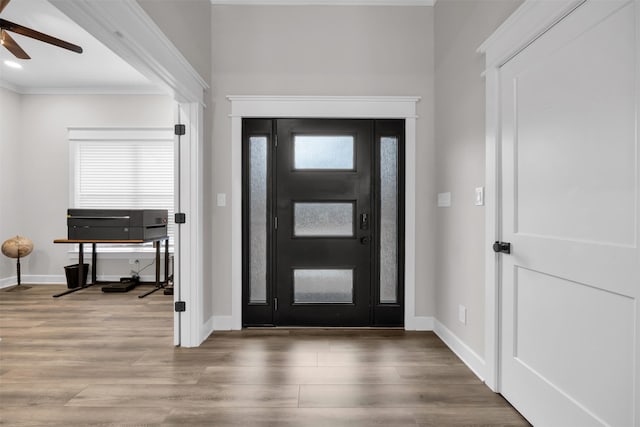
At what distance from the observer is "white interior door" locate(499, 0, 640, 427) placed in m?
1.32

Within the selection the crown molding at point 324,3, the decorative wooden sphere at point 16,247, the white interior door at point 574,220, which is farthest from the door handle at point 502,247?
the decorative wooden sphere at point 16,247

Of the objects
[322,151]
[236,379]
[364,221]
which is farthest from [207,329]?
[322,151]

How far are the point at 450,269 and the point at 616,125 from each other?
69.7 inches

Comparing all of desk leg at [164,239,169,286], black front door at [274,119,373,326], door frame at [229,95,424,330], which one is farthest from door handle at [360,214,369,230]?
desk leg at [164,239,169,286]

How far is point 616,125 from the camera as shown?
1.36 metres

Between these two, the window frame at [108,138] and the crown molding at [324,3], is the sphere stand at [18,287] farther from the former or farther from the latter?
the crown molding at [324,3]

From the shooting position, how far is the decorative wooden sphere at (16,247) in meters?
4.91

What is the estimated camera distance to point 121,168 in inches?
214

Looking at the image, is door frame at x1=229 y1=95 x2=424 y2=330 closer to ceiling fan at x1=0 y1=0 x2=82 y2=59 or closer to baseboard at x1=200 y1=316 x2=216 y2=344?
baseboard at x1=200 y1=316 x2=216 y2=344

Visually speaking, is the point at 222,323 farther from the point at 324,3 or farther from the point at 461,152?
the point at 324,3

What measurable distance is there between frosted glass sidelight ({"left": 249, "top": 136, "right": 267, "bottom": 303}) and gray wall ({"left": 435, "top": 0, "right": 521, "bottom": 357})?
1557mm

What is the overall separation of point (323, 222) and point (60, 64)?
3.91 m

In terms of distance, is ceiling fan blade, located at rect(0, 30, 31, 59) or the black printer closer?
ceiling fan blade, located at rect(0, 30, 31, 59)

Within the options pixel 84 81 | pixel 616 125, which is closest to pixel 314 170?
pixel 616 125
